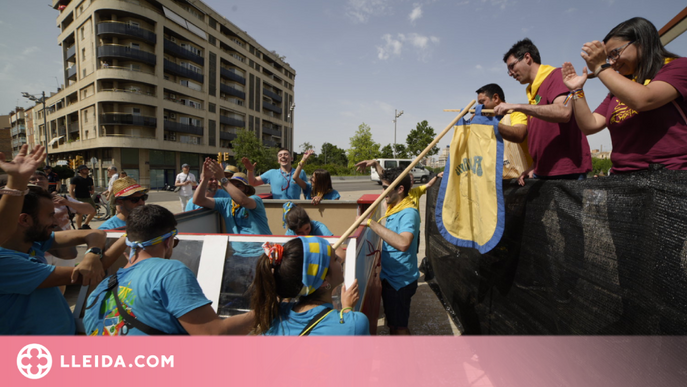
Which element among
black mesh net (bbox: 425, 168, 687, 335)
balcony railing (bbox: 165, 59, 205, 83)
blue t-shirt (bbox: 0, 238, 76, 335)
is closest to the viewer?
black mesh net (bbox: 425, 168, 687, 335)

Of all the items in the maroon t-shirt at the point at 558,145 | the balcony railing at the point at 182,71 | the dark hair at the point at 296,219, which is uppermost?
the balcony railing at the point at 182,71

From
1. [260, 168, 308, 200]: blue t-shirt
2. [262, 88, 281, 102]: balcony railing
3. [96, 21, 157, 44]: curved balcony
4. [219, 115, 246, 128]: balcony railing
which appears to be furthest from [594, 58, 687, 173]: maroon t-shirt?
[262, 88, 281, 102]: balcony railing

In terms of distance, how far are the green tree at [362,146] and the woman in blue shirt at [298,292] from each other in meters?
41.3

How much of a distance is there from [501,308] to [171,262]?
2.44 metres

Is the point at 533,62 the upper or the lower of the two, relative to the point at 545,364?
upper

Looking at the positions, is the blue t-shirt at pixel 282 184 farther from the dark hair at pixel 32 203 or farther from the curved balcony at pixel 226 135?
the curved balcony at pixel 226 135

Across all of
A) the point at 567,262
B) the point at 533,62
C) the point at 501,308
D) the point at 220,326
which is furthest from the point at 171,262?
the point at 533,62

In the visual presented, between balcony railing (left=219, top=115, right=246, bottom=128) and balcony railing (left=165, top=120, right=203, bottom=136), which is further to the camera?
balcony railing (left=219, top=115, right=246, bottom=128)

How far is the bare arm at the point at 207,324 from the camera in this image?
1.43 meters

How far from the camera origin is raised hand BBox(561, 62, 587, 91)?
1.93 metres

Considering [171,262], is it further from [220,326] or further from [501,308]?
[501,308]

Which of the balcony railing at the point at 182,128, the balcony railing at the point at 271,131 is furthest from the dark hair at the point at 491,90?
the balcony railing at the point at 271,131

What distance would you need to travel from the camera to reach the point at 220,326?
4.87 feet

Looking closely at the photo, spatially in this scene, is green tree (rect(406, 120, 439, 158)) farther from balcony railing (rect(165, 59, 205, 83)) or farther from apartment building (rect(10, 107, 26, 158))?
apartment building (rect(10, 107, 26, 158))
